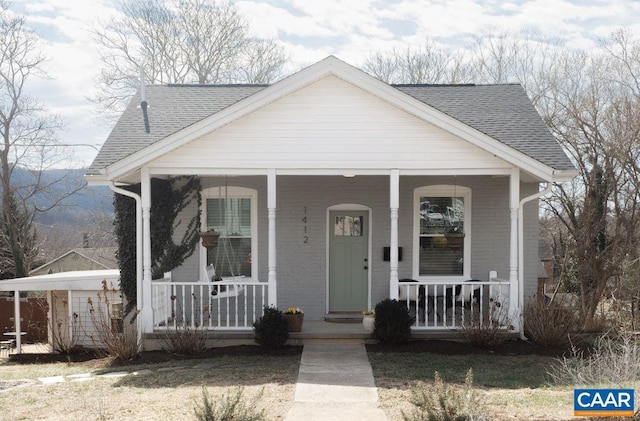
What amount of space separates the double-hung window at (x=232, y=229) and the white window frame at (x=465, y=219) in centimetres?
338

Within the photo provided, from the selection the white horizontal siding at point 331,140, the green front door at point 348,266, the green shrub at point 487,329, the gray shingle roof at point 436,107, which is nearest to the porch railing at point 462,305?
the green shrub at point 487,329

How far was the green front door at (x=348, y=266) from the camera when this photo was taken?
1227 centimetres

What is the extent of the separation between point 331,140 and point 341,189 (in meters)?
2.07

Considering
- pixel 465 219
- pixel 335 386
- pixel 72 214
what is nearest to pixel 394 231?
pixel 465 219

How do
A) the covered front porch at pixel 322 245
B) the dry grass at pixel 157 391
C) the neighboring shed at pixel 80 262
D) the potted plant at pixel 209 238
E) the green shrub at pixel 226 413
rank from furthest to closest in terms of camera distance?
the neighboring shed at pixel 80 262 < the covered front porch at pixel 322 245 < the potted plant at pixel 209 238 < the dry grass at pixel 157 391 < the green shrub at pixel 226 413

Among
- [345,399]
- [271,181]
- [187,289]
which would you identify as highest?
[271,181]

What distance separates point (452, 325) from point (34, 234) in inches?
982

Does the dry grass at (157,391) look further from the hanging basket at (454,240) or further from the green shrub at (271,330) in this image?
the hanging basket at (454,240)

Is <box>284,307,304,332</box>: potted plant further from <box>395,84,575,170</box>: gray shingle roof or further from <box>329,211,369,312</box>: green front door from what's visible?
<box>395,84,575,170</box>: gray shingle roof

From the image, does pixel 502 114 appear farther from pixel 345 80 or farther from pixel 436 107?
pixel 345 80

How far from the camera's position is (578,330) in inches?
458

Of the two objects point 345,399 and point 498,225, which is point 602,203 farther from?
point 345,399

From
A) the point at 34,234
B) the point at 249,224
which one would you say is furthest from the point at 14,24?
the point at 249,224

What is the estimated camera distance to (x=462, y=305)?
33.5 ft
